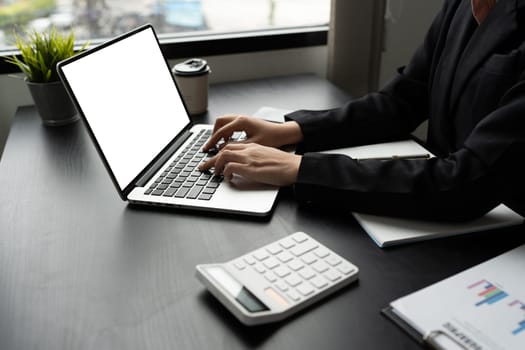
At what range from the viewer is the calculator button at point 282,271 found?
1.96 ft

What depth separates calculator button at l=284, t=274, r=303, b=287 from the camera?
583 millimetres

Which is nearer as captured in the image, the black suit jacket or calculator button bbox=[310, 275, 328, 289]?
calculator button bbox=[310, 275, 328, 289]

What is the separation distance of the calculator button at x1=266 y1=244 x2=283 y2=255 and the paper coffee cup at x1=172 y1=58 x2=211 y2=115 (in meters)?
0.63

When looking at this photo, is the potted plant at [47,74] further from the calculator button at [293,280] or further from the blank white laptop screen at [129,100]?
the calculator button at [293,280]

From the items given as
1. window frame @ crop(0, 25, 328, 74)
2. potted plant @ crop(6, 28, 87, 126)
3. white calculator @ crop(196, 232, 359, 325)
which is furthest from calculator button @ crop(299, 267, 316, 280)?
window frame @ crop(0, 25, 328, 74)

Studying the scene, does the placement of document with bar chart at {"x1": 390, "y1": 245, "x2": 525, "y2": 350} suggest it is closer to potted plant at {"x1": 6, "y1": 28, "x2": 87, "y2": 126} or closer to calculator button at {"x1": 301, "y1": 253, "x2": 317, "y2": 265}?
calculator button at {"x1": 301, "y1": 253, "x2": 317, "y2": 265}

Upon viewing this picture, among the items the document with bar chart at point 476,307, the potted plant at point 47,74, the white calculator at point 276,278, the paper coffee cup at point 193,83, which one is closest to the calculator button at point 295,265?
the white calculator at point 276,278

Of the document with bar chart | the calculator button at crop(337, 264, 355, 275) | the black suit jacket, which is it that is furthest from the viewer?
the black suit jacket

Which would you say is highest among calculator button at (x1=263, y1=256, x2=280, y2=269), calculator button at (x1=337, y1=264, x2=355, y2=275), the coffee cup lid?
the coffee cup lid

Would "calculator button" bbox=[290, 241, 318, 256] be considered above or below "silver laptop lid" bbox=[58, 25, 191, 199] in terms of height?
below

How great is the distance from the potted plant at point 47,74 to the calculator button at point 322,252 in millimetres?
821

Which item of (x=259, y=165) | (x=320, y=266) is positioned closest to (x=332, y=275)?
(x=320, y=266)

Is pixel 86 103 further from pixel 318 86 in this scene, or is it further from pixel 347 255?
pixel 318 86

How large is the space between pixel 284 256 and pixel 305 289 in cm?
7
